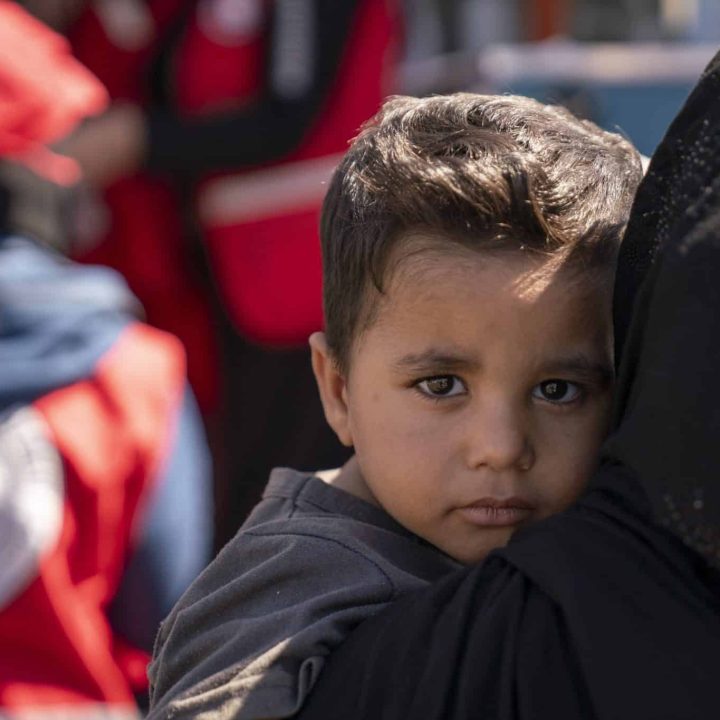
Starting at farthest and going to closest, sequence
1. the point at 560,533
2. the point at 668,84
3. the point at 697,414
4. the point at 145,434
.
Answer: the point at 668,84 < the point at 145,434 < the point at 560,533 < the point at 697,414

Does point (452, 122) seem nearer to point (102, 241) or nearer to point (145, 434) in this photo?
point (145, 434)

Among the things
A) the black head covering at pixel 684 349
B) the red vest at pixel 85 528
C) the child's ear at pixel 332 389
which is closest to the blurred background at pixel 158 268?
the red vest at pixel 85 528

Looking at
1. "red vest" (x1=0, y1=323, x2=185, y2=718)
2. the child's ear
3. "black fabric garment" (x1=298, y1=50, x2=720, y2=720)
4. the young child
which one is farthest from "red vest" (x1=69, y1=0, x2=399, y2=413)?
"black fabric garment" (x1=298, y1=50, x2=720, y2=720)

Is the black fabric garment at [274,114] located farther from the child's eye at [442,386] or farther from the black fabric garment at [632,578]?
the black fabric garment at [632,578]

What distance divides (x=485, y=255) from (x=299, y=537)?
0.33 m

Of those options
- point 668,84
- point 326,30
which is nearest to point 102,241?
point 326,30

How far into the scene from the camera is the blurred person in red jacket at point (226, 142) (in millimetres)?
3867

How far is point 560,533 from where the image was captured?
127 cm

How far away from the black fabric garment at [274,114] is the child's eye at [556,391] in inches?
96.9

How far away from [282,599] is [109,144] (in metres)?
2.56

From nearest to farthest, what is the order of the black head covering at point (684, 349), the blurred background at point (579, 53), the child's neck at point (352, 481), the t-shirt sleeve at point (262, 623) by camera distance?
the black head covering at point (684, 349)
the t-shirt sleeve at point (262, 623)
the child's neck at point (352, 481)
the blurred background at point (579, 53)

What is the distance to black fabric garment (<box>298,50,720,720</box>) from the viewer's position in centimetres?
115

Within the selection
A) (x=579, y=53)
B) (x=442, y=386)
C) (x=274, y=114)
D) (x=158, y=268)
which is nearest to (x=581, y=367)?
(x=442, y=386)

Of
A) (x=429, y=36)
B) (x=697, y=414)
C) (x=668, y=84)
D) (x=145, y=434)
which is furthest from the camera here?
(x=429, y=36)
